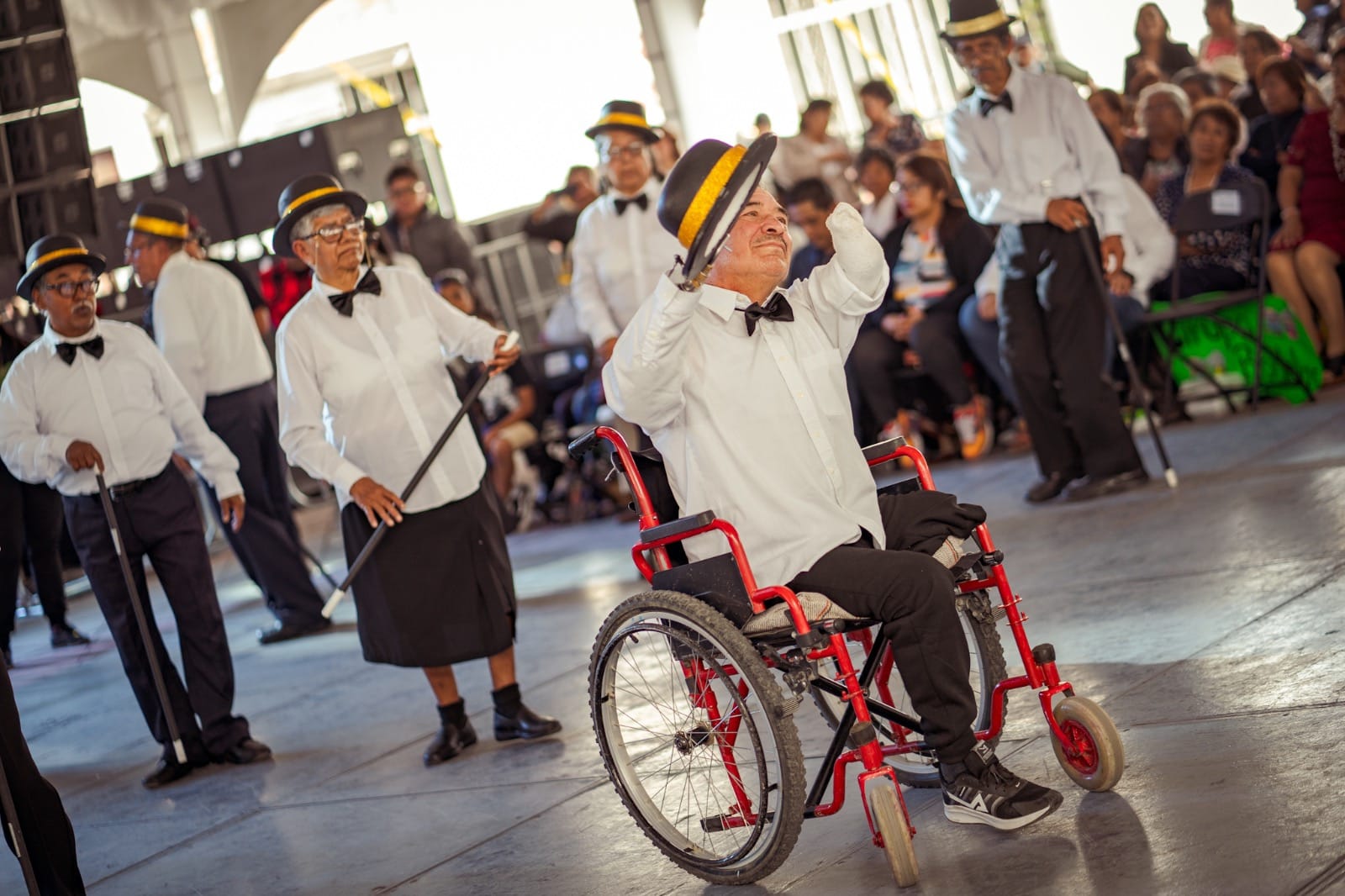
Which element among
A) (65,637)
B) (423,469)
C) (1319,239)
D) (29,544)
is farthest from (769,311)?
(65,637)

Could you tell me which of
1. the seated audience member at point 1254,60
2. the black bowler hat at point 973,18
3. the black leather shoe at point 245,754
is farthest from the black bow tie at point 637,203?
the seated audience member at point 1254,60

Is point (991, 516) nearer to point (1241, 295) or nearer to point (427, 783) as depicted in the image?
point (1241, 295)

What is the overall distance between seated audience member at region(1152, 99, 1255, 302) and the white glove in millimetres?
4414

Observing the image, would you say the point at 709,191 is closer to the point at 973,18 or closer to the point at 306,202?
the point at 306,202

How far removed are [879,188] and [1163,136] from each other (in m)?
1.49

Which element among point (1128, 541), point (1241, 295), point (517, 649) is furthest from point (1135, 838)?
point (1241, 295)

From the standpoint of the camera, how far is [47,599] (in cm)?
823

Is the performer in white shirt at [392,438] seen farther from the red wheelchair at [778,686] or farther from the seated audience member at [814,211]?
the seated audience member at [814,211]

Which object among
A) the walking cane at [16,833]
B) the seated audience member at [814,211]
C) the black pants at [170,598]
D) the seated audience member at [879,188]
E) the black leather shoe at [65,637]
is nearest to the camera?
the walking cane at [16,833]

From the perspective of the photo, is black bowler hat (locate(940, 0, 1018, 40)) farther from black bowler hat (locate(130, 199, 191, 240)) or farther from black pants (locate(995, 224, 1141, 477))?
black bowler hat (locate(130, 199, 191, 240))

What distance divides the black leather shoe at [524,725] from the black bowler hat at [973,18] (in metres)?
2.92

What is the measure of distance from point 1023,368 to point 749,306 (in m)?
3.26

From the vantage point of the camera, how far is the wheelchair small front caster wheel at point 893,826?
265 cm

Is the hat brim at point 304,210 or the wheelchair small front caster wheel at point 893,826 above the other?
the hat brim at point 304,210
